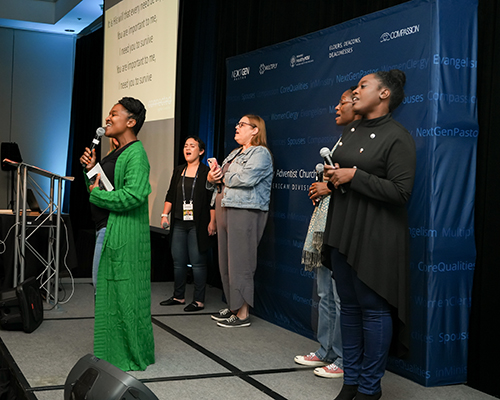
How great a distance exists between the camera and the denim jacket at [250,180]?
13.3 feet

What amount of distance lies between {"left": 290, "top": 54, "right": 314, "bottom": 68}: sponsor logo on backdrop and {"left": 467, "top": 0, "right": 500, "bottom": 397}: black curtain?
1250 mm

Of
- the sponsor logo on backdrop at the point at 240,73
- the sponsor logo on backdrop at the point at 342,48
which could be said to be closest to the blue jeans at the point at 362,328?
the sponsor logo on backdrop at the point at 342,48

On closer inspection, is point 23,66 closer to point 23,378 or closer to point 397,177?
point 23,378

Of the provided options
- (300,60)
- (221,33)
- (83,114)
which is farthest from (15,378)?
(83,114)

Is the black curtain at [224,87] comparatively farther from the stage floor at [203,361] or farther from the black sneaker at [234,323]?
the black sneaker at [234,323]

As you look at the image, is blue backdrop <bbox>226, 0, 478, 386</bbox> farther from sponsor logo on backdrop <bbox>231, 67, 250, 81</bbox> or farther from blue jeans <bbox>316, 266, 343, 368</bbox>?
sponsor logo on backdrop <bbox>231, 67, 250, 81</bbox>

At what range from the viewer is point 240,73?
4.83 m

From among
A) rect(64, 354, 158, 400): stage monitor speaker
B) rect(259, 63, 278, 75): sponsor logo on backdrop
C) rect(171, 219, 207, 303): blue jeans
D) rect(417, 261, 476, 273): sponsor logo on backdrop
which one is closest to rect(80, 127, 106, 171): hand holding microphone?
rect(64, 354, 158, 400): stage monitor speaker

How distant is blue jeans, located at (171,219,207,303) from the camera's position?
4.85 meters

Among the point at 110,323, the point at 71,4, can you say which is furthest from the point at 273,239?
the point at 71,4

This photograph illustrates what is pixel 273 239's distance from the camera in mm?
4336

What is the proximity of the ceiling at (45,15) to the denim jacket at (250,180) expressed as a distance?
5.74 m

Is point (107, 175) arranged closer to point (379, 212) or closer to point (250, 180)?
point (250, 180)

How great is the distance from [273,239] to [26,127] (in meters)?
7.36
